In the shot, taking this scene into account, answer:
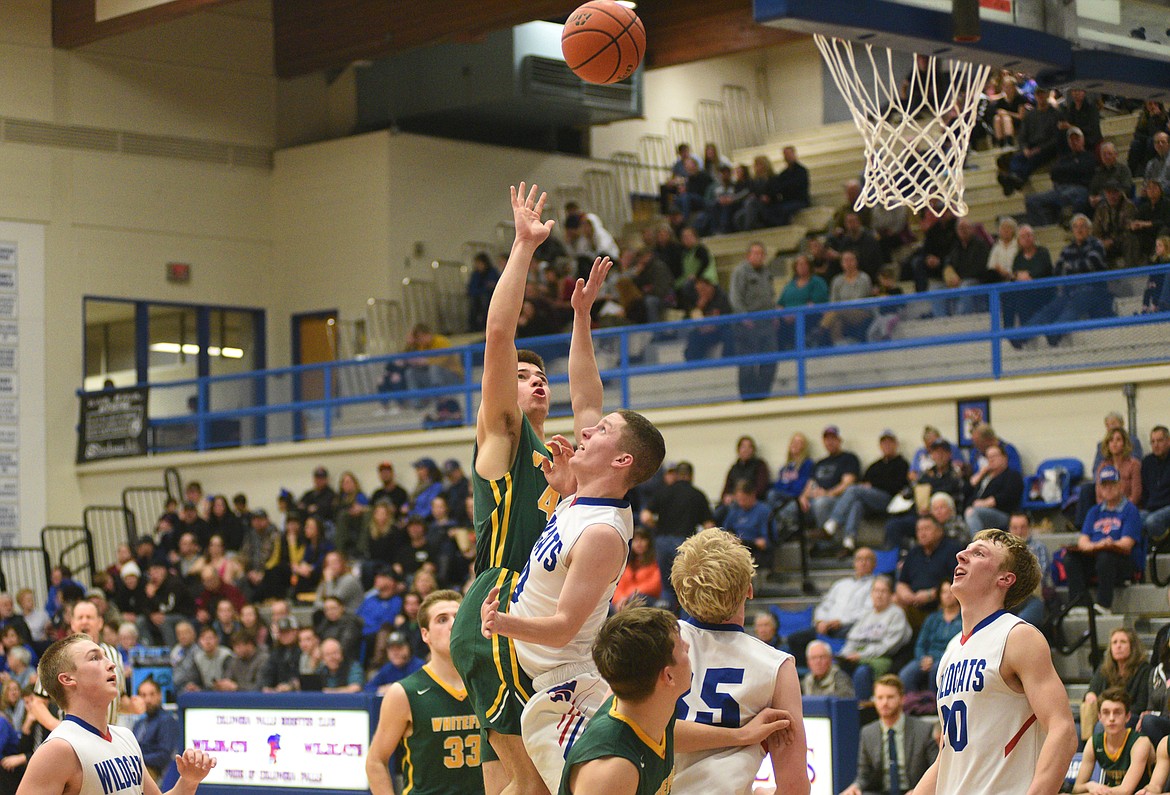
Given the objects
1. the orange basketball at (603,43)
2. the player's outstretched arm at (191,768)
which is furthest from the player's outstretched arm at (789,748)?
the orange basketball at (603,43)

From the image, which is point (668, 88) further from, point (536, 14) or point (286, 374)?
point (286, 374)

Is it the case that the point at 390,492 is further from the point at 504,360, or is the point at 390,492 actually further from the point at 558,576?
the point at 558,576

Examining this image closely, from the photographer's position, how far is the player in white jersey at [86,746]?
17.7 ft

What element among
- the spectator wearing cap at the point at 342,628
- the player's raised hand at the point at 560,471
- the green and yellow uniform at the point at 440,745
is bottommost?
the spectator wearing cap at the point at 342,628

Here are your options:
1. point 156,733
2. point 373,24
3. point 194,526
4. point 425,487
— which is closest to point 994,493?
point 425,487

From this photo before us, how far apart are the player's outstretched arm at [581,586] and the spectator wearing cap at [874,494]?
9820 mm

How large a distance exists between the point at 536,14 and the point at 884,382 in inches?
299

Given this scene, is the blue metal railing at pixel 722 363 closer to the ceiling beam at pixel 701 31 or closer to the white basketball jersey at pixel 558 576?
the ceiling beam at pixel 701 31

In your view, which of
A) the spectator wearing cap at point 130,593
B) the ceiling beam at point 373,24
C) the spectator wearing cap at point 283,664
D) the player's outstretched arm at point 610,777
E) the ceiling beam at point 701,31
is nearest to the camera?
the player's outstretched arm at point 610,777

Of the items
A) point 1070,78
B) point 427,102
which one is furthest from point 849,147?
point 1070,78

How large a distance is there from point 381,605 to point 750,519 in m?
3.62

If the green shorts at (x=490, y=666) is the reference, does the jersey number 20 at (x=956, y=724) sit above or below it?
below

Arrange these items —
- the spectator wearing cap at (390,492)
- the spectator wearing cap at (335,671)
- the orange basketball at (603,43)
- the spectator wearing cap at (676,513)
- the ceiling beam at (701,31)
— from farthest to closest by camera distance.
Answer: the ceiling beam at (701,31) → the spectator wearing cap at (390,492) → the spectator wearing cap at (676,513) → the spectator wearing cap at (335,671) → the orange basketball at (603,43)

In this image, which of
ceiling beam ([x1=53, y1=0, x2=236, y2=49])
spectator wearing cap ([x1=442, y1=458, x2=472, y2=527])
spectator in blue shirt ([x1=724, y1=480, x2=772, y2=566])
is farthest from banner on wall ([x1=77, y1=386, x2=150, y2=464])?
spectator in blue shirt ([x1=724, y1=480, x2=772, y2=566])
